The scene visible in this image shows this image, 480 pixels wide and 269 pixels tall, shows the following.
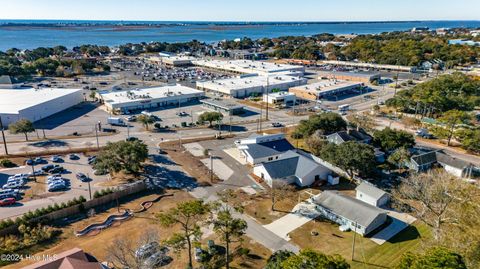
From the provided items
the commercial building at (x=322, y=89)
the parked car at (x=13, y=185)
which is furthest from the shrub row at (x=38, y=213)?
the commercial building at (x=322, y=89)

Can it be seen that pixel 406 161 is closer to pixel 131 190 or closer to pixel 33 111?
pixel 131 190

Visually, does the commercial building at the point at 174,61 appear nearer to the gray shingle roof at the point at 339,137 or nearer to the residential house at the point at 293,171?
the gray shingle roof at the point at 339,137


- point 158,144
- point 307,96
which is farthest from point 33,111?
point 307,96

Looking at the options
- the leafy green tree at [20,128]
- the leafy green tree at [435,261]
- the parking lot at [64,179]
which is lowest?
the parking lot at [64,179]

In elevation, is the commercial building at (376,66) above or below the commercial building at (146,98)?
above

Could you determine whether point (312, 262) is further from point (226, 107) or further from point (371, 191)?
point (226, 107)

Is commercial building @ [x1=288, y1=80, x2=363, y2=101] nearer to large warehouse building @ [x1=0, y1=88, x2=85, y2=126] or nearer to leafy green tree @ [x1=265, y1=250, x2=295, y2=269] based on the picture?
large warehouse building @ [x1=0, y1=88, x2=85, y2=126]

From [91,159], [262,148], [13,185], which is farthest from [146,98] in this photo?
[13,185]
